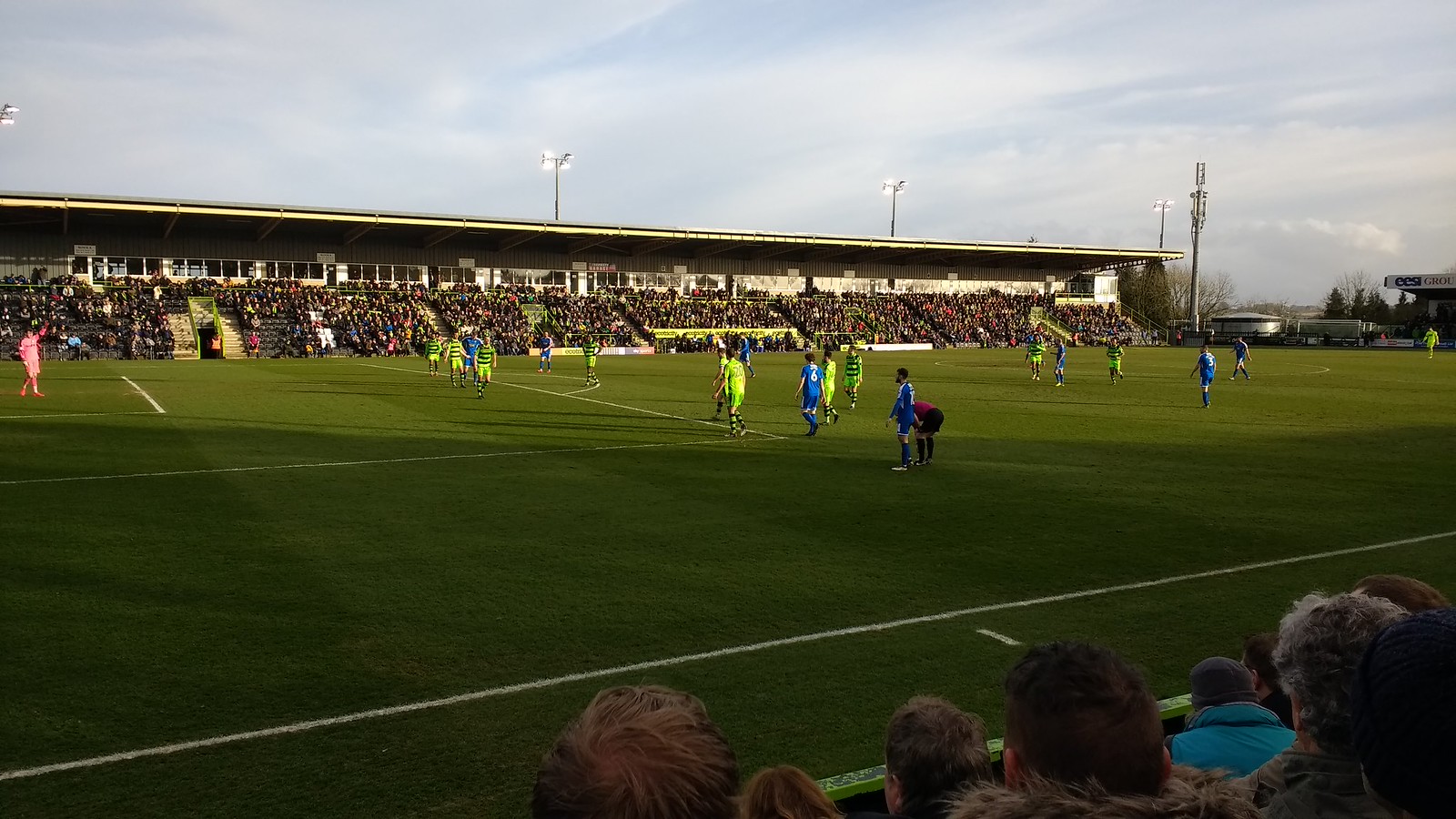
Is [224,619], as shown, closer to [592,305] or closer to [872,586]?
[872,586]

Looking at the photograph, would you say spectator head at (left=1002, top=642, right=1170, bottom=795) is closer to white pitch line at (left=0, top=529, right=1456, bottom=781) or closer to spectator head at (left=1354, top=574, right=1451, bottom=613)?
spectator head at (left=1354, top=574, right=1451, bottom=613)

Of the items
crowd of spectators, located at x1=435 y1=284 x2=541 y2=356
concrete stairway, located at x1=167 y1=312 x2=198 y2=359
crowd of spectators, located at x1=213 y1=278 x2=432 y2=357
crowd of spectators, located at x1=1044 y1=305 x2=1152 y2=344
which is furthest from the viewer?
crowd of spectators, located at x1=1044 y1=305 x2=1152 y2=344

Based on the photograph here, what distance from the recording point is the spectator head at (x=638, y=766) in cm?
184

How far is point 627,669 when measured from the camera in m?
7.14

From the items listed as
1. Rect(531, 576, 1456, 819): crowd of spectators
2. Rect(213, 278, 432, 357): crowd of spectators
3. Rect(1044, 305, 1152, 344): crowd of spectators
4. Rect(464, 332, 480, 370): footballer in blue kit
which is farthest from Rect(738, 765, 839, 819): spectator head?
Rect(1044, 305, 1152, 344): crowd of spectators

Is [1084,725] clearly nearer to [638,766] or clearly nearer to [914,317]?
[638,766]

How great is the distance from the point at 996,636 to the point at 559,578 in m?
4.16

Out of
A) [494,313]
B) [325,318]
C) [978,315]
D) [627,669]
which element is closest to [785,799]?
[627,669]

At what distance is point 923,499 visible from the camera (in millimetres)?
13531

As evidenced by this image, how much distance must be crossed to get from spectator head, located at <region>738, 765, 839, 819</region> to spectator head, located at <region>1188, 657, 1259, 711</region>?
220 cm

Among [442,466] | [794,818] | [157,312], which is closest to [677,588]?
[794,818]

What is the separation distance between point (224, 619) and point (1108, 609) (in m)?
7.63

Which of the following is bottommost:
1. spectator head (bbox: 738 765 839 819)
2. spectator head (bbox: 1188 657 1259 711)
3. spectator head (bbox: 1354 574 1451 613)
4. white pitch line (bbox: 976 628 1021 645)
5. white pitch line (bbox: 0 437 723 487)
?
white pitch line (bbox: 976 628 1021 645)

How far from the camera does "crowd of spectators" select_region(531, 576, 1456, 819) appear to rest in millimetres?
1653
